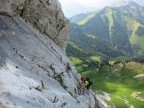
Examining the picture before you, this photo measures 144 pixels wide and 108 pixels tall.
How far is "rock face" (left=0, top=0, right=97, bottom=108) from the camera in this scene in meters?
34.5

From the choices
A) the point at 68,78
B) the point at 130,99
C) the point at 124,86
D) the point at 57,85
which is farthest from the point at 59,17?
the point at 124,86

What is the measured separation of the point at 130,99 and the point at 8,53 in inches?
4411

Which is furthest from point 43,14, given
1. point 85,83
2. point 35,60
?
point 85,83

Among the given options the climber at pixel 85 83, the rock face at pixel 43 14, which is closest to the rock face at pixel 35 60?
the rock face at pixel 43 14

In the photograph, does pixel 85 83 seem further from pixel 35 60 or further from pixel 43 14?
pixel 35 60

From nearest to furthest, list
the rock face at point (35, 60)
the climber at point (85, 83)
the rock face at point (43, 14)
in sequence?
the rock face at point (35, 60)
the rock face at point (43, 14)
the climber at point (85, 83)

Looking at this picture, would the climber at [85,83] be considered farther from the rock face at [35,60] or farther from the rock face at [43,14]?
the rock face at [43,14]

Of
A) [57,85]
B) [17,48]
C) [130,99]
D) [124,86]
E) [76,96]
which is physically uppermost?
[17,48]

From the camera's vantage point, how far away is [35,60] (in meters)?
45.0

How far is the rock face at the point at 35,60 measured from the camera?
113ft

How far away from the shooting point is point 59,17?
61.2 metres

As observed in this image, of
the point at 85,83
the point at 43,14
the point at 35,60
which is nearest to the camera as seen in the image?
the point at 35,60

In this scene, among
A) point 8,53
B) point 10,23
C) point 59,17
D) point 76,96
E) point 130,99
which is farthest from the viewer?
point 130,99

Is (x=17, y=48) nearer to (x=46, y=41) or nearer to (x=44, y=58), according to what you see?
(x=44, y=58)
